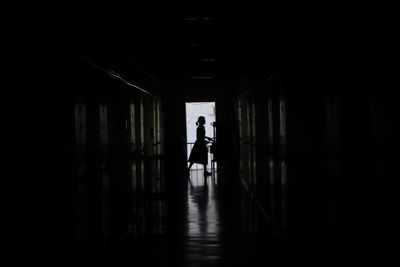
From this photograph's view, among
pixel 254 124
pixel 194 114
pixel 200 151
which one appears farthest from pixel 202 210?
pixel 194 114

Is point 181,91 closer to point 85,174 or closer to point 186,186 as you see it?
point 186,186

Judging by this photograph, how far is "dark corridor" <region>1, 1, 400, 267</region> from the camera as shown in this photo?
272 centimetres

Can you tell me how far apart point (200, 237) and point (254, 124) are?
125 inches

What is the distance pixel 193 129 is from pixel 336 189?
39.9 feet

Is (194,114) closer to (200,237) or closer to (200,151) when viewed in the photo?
(200,151)

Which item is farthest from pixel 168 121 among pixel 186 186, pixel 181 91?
pixel 186 186

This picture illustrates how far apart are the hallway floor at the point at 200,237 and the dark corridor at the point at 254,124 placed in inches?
0.9

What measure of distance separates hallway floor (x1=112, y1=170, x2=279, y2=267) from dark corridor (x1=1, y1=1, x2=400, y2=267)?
0.08 feet

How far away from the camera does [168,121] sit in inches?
592

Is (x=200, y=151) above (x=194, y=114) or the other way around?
the other way around

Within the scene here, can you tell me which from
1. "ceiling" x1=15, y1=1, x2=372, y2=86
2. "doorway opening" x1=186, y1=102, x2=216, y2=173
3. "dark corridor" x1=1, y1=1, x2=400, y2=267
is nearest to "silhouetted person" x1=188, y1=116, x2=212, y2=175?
"doorway opening" x1=186, y1=102, x2=216, y2=173

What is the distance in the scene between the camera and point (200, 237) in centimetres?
647

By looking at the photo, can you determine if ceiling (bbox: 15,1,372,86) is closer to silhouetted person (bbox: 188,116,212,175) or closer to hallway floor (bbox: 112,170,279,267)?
hallway floor (bbox: 112,170,279,267)

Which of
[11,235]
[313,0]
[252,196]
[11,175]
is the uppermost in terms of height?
[313,0]
